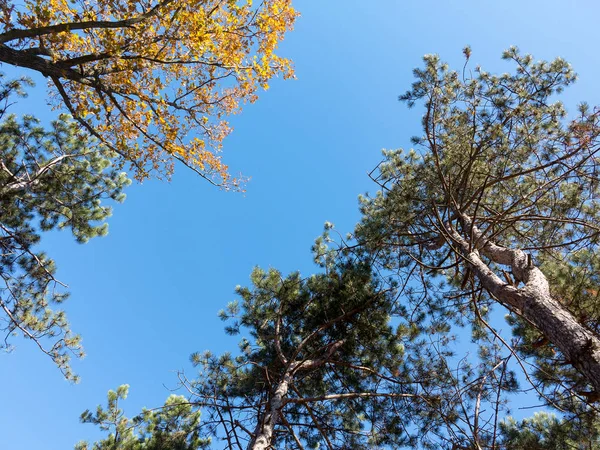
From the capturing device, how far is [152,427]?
650cm

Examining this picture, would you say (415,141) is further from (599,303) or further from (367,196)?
(599,303)

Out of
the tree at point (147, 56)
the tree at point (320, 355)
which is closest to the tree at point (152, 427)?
the tree at point (320, 355)

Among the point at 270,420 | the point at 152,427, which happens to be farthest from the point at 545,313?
the point at 152,427

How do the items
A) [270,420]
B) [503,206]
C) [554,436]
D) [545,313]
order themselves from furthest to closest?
[503,206]
[554,436]
[270,420]
[545,313]

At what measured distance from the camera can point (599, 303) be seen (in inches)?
188

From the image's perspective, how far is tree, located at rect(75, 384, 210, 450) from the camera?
18.2 feet

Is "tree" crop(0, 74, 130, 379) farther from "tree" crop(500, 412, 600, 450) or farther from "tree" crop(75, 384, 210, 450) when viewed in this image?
"tree" crop(500, 412, 600, 450)

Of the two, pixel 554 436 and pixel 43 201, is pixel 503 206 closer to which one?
pixel 554 436

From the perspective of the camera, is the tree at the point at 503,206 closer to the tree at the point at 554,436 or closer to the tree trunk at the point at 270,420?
the tree at the point at 554,436

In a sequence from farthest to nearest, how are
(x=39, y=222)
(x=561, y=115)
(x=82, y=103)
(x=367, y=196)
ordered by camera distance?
(x=367, y=196), (x=39, y=222), (x=561, y=115), (x=82, y=103)

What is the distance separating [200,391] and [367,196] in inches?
213

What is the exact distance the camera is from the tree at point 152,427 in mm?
5555

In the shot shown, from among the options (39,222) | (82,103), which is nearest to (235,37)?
(82,103)

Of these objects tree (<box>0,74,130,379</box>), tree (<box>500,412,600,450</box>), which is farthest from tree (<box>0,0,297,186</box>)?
tree (<box>500,412,600,450</box>)
